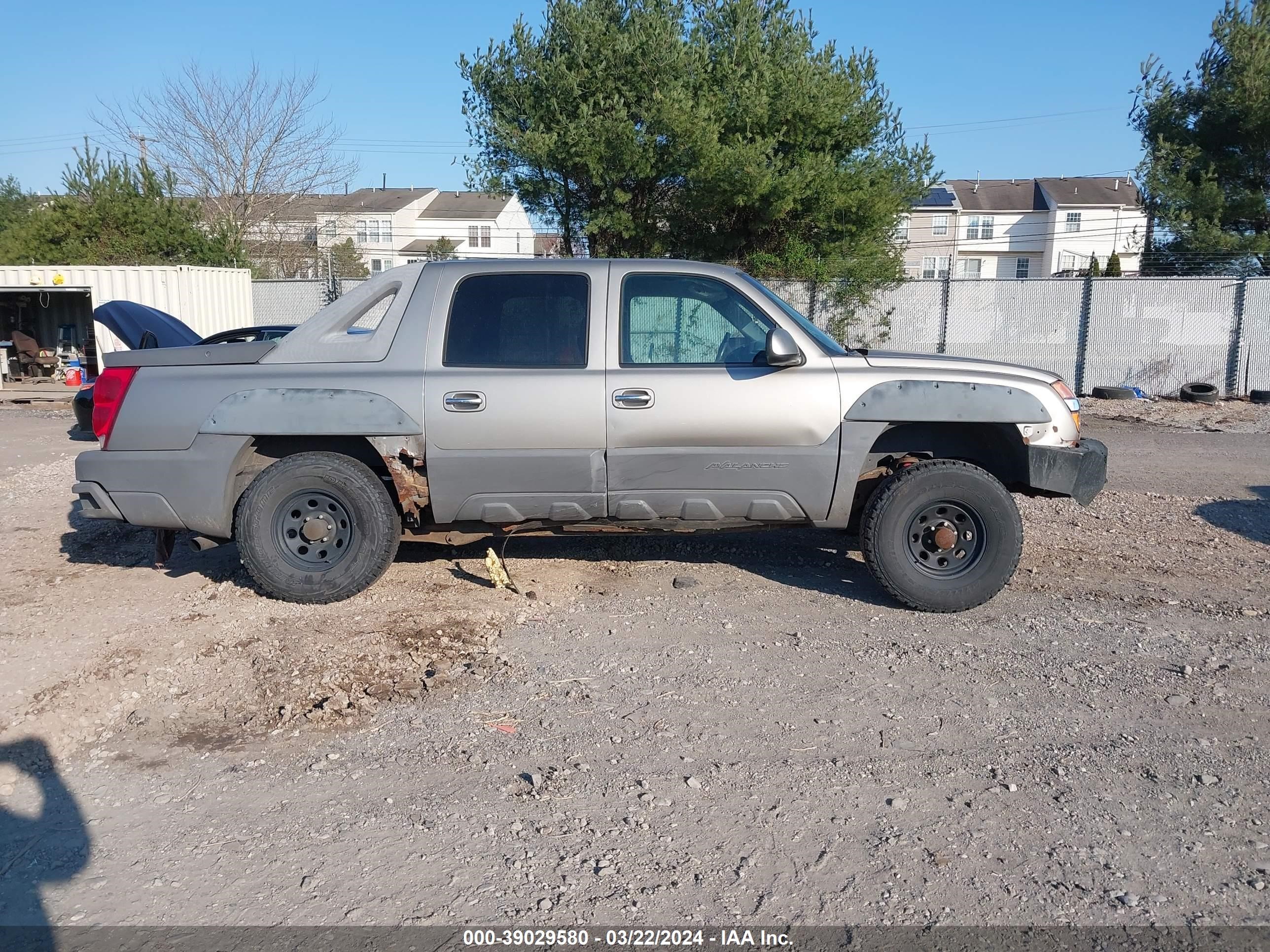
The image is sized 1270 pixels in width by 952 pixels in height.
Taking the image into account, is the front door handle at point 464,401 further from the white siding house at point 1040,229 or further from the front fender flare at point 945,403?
the white siding house at point 1040,229

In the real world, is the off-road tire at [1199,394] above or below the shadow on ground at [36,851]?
above

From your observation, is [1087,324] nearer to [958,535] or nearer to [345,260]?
[958,535]

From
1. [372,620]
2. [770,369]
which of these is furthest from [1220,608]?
[372,620]

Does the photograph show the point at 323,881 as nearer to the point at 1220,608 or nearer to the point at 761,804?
the point at 761,804

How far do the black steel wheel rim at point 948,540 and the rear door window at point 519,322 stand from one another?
2.09 metres

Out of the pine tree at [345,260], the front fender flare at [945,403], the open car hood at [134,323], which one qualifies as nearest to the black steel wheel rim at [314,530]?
the open car hood at [134,323]

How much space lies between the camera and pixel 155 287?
19531mm

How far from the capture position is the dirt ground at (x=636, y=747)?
120 inches

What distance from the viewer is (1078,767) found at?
3.76 m

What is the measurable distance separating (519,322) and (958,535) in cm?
274

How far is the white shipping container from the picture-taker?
19406 mm

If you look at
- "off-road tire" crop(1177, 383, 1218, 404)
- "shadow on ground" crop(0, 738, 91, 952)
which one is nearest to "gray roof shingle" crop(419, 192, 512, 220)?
"off-road tire" crop(1177, 383, 1218, 404)

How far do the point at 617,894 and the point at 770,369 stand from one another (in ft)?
10.4

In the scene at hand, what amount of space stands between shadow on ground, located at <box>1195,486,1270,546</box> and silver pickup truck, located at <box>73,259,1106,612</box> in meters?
2.75
